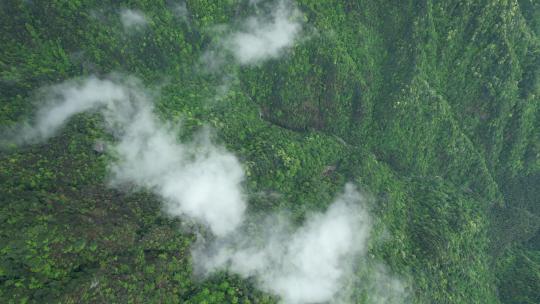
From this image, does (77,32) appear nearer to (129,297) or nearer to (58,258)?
(58,258)

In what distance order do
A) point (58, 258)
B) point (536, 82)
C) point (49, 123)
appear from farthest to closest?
point (536, 82)
point (49, 123)
point (58, 258)

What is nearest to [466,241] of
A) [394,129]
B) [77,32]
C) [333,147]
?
[394,129]

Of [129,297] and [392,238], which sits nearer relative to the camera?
[129,297]

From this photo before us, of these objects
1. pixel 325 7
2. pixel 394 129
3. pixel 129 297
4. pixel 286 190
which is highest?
pixel 325 7

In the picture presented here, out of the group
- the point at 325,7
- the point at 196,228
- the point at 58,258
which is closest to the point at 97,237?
the point at 58,258

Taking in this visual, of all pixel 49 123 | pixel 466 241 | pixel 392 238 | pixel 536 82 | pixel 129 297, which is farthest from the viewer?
pixel 536 82

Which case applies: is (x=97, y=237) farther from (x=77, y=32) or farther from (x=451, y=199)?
(x=451, y=199)

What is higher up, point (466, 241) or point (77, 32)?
point (77, 32)
